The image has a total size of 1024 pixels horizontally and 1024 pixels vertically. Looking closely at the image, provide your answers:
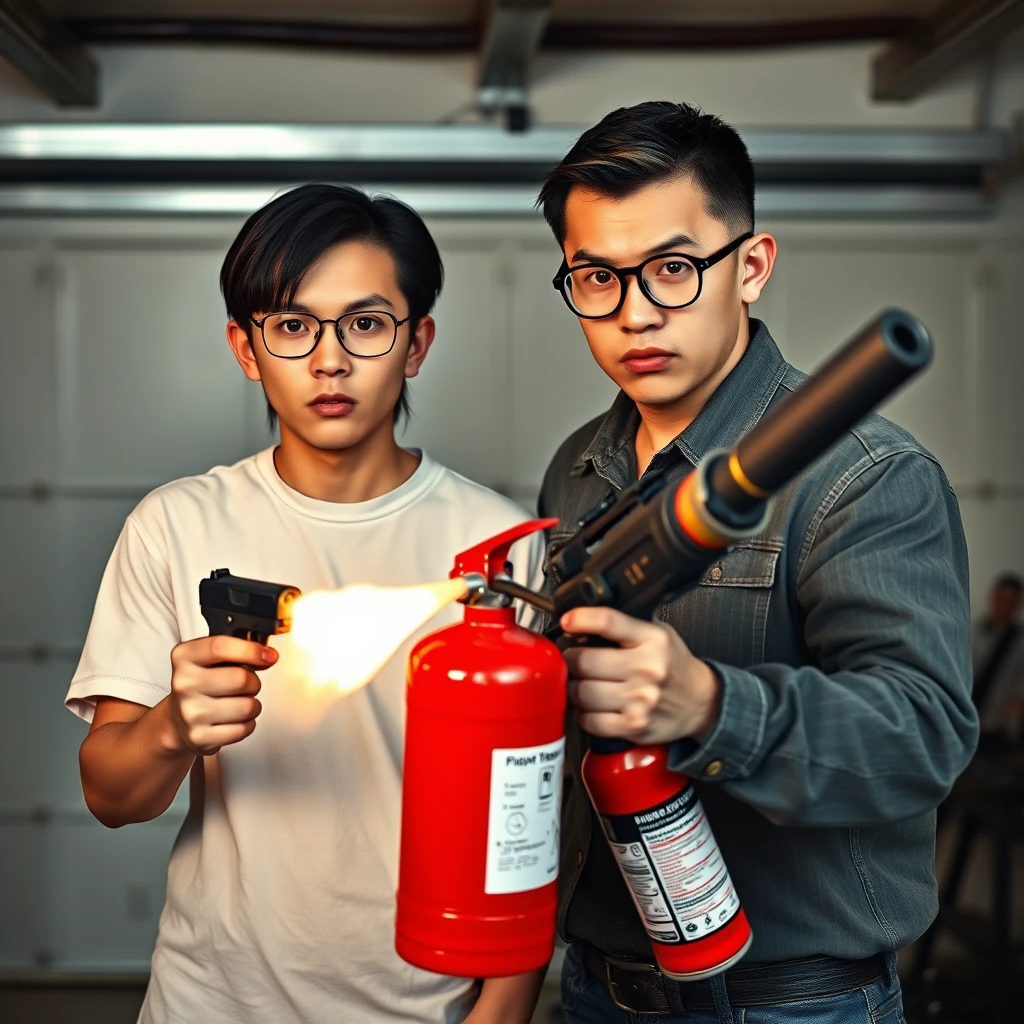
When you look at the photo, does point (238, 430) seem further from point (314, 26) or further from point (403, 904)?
point (403, 904)

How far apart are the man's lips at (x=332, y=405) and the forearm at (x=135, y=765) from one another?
43cm

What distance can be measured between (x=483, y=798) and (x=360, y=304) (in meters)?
0.72

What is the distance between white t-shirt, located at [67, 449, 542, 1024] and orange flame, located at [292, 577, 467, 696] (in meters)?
0.24

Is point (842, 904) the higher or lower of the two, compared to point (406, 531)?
lower

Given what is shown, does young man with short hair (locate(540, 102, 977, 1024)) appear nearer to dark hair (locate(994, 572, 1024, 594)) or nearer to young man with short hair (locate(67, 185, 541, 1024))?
Result: young man with short hair (locate(67, 185, 541, 1024))

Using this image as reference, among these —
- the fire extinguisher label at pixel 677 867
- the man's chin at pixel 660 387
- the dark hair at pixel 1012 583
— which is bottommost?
the dark hair at pixel 1012 583

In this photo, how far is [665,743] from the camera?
Answer: 1153 millimetres

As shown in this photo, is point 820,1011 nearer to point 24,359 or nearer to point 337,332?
point 337,332

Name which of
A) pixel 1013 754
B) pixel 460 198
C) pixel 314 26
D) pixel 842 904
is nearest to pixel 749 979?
pixel 842 904

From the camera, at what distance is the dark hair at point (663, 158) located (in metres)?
1.42

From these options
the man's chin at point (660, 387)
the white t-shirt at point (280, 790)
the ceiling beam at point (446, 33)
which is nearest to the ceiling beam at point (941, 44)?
the ceiling beam at point (446, 33)

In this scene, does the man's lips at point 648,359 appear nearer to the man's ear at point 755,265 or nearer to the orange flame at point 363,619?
the man's ear at point 755,265

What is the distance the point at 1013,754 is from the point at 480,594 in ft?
11.2

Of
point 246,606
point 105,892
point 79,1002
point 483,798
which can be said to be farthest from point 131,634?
point 79,1002
